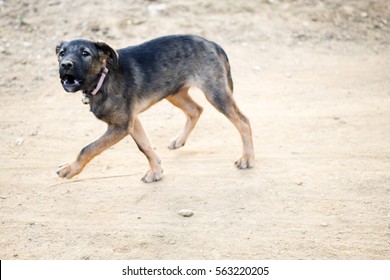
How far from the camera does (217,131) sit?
7602 mm

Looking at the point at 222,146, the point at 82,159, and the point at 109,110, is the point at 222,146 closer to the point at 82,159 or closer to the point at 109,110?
the point at 109,110

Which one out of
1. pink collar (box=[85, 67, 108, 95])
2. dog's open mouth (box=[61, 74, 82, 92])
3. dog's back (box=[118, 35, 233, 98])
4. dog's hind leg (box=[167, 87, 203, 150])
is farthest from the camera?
dog's hind leg (box=[167, 87, 203, 150])

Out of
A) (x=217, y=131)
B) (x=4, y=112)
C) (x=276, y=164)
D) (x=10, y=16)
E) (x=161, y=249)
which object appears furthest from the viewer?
(x=10, y=16)

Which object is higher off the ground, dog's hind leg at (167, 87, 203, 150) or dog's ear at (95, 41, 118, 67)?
dog's ear at (95, 41, 118, 67)

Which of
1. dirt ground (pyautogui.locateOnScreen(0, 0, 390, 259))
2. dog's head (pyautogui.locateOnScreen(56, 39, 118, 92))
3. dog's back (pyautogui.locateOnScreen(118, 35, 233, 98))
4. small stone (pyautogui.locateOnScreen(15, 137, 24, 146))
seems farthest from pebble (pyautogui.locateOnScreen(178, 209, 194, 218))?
small stone (pyautogui.locateOnScreen(15, 137, 24, 146))

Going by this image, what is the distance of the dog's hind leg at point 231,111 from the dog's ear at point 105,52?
1211mm

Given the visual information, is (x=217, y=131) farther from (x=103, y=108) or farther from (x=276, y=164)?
(x=103, y=108)

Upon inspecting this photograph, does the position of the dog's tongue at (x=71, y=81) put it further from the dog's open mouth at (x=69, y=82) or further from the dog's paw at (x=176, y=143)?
the dog's paw at (x=176, y=143)

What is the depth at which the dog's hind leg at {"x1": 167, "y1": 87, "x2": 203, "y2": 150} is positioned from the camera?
278 inches

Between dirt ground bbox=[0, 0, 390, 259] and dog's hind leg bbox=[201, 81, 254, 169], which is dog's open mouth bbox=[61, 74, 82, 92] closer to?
dirt ground bbox=[0, 0, 390, 259]

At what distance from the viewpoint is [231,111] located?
21.0ft

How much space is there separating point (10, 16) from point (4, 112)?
3.60 meters

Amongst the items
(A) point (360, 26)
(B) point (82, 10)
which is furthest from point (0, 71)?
(A) point (360, 26)

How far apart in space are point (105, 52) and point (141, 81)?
63cm
